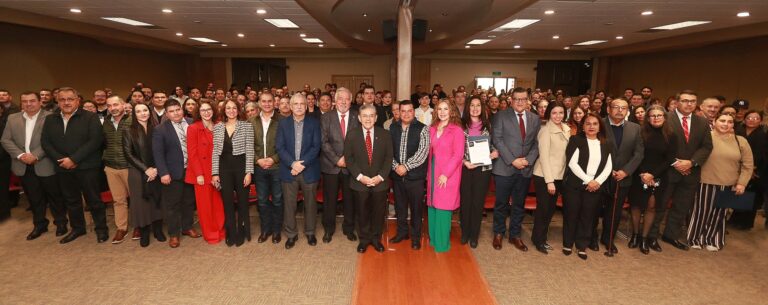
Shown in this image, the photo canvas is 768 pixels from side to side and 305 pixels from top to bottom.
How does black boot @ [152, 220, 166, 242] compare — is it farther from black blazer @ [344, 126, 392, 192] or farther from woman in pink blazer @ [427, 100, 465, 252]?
woman in pink blazer @ [427, 100, 465, 252]

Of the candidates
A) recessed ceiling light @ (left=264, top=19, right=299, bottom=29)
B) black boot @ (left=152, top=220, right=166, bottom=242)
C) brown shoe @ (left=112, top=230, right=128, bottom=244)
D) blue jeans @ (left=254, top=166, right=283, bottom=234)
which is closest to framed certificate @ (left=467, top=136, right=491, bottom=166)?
blue jeans @ (left=254, top=166, right=283, bottom=234)

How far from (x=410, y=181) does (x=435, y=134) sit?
0.52m

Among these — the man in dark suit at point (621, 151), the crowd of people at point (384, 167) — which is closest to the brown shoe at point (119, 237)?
the crowd of people at point (384, 167)

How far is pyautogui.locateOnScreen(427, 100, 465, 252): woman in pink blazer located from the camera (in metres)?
3.68

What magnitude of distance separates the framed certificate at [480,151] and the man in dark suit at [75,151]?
3.73 m

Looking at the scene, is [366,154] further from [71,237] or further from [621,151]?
[71,237]

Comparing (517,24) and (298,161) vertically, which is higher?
(517,24)

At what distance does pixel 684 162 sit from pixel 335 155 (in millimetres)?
3389

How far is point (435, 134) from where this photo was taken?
12.4ft

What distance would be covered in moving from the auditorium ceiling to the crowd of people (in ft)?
12.4

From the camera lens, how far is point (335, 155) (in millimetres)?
3924

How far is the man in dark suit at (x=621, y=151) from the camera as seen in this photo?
145 inches

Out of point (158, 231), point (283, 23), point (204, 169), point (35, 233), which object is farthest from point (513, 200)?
point (283, 23)

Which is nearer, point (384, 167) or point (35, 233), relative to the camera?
point (384, 167)
